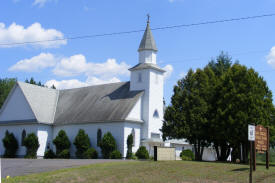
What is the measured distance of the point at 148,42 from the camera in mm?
48938

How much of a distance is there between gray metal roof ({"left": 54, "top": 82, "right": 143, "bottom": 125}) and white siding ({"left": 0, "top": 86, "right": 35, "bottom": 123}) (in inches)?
156

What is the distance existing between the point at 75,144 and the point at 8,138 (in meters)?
11.1

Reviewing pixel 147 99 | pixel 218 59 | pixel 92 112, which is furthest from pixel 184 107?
pixel 218 59

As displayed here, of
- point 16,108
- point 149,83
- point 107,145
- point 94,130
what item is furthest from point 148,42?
point 16,108

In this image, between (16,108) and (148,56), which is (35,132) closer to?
(16,108)

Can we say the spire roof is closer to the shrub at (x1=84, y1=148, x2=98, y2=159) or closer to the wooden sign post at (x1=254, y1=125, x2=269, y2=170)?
the shrub at (x1=84, y1=148, x2=98, y2=159)

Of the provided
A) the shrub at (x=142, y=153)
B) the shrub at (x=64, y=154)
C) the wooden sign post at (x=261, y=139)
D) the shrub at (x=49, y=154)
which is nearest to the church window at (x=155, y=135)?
the shrub at (x=142, y=153)

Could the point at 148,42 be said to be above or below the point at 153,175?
above

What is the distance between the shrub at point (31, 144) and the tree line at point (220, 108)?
699 inches

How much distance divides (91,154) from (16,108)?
48.1 ft

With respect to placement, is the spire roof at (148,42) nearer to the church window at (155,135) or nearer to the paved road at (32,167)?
the church window at (155,135)

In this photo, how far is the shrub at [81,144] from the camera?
46.2 meters

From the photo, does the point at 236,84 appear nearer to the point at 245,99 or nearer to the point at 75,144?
the point at 245,99

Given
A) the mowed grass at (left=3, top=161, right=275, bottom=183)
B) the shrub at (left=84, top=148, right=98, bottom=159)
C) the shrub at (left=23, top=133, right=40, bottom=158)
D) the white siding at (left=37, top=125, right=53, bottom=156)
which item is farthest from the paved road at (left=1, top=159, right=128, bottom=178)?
the white siding at (left=37, top=125, right=53, bottom=156)
